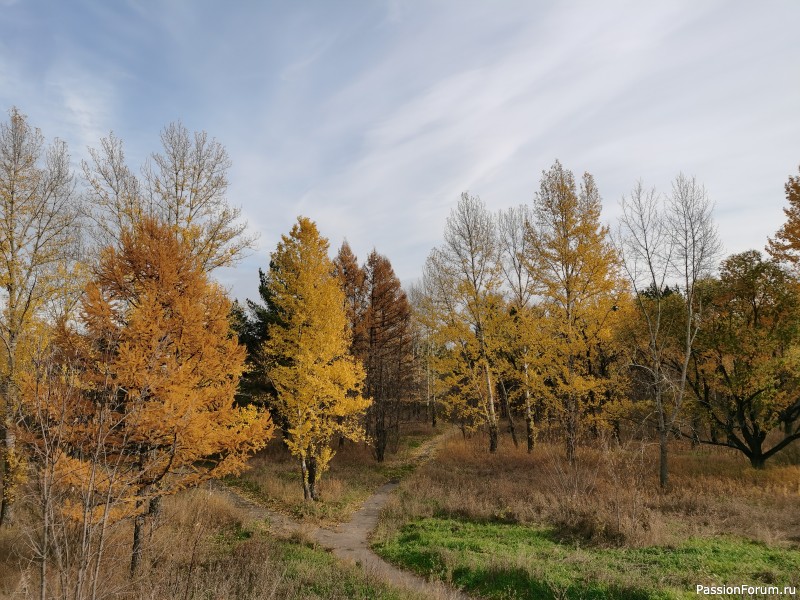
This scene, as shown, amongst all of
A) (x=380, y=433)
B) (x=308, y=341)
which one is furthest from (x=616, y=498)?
(x=380, y=433)

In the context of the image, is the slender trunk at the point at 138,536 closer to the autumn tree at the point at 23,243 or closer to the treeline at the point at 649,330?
the autumn tree at the point at 23,243

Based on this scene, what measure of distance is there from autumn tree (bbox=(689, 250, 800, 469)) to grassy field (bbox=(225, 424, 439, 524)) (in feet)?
45.6

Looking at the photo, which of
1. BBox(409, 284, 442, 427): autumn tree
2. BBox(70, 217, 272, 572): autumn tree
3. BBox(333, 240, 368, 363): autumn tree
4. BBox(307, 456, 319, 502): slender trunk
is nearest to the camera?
BBox(70, 217, 272, 572): autumn tree

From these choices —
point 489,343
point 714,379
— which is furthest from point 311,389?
point 714,379

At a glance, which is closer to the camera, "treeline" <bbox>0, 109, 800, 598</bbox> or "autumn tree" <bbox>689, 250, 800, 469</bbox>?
"treeline" <bbox>0, 109, 800, 598</bbox>

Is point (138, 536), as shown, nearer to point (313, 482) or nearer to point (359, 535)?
point (359, 535)

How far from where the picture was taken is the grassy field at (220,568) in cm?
657

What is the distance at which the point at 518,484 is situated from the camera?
Answer: 15.1m

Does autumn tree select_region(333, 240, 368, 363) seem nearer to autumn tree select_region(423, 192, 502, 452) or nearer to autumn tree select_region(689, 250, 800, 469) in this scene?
autumn tree select_region(423, 192, 502, 452)

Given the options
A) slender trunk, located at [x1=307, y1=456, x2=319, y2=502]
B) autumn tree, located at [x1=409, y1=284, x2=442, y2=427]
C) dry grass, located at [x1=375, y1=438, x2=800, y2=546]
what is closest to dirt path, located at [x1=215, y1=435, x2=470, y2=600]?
dry grass, located at [x1=375, y1=438, x2=800, y2=546]

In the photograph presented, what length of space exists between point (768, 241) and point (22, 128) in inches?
1148

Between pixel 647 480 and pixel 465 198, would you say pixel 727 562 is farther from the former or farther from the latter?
→ pixel 465 198

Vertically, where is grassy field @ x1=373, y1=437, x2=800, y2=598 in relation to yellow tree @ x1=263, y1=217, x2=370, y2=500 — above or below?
below

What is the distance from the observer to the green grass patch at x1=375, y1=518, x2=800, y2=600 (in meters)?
7.11
